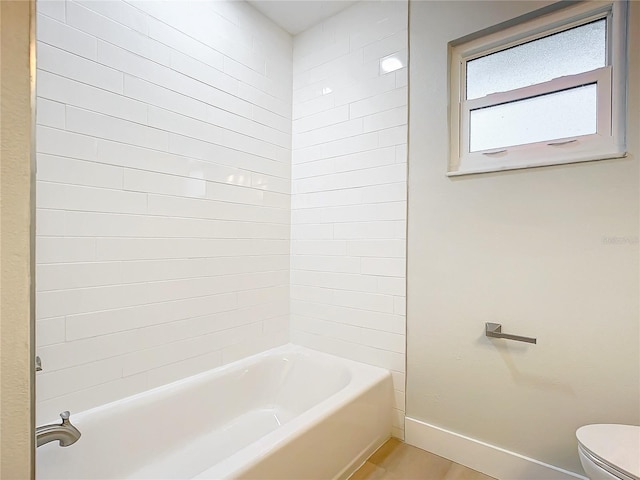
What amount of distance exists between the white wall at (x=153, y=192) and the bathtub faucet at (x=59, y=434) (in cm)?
22

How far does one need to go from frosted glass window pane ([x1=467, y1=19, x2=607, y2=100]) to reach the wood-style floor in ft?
6.58

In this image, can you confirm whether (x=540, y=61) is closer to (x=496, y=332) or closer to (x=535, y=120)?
(x=535, y=120)

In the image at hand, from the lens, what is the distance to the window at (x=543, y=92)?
153cm

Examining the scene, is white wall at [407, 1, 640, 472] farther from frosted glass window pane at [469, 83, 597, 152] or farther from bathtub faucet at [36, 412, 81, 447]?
bathtub faucet at [36, 412, 81, 447]

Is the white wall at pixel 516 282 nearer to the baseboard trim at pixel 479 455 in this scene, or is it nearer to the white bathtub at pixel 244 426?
the baseboard trim at pixel 479 455

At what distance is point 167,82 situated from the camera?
73.0 inches

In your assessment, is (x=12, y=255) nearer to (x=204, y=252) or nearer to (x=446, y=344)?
(x=204, y=252)

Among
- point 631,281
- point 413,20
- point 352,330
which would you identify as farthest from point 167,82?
point 631,281

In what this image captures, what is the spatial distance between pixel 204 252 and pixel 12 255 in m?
1.61

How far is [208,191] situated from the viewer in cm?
205

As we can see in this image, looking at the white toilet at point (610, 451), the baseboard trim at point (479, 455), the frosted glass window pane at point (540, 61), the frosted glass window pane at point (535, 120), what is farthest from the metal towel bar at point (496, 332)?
the frosted glass window pane at point (540, 61)

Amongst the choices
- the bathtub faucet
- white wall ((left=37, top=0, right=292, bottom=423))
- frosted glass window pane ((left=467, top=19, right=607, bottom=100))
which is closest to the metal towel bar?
frosted glass window pane ((left=467, top=19, right=607, bottom=100))

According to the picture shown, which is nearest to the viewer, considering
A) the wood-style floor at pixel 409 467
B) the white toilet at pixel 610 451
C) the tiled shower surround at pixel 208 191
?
the white toilet at pixel 610 451

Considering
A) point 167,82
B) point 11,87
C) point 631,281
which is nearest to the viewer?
point 11,87
